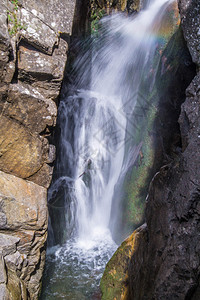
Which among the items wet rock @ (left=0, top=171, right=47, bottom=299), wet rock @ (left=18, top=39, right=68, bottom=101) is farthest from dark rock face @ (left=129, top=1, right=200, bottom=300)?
wet rock @ (left=18, top=39, right=68, bottom=101)

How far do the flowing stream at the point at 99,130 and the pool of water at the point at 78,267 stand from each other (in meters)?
0.02

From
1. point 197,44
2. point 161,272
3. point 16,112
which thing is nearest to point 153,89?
point 197,44

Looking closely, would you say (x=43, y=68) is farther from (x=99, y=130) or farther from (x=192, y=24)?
(x=99, y=130)

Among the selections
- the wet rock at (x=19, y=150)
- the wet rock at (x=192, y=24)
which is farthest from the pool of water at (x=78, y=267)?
the wet rock at (x=192, y=24)

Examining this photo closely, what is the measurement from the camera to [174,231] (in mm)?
2490

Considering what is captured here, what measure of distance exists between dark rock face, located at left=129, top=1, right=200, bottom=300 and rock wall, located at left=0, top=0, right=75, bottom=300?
1.32 metres

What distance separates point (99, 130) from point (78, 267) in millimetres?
2982

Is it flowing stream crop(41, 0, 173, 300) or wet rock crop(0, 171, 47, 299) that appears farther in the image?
flowing stream crop(41, 0, 173, 300)

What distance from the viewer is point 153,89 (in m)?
4.16

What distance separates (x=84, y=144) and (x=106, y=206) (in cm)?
149

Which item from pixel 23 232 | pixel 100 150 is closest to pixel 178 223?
pixel 23 232

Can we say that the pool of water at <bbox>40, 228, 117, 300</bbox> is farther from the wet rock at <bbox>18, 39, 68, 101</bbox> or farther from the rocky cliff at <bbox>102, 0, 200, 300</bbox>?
the wet rock at <bbox>18, 39, 68, 101</bbox>

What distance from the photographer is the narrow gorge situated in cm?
261

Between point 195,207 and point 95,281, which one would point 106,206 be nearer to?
point 95,281
